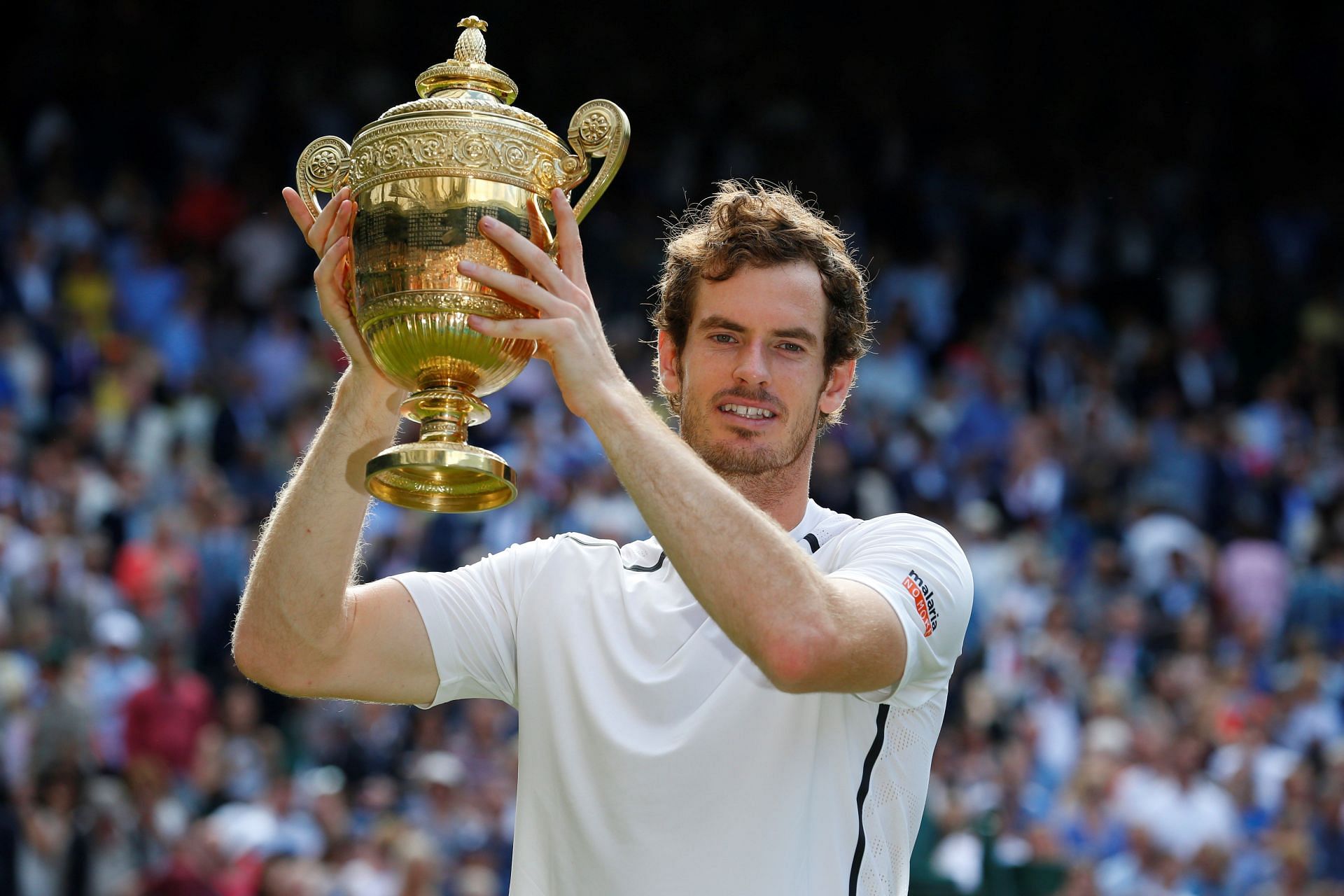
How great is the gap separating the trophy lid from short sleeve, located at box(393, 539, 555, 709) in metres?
0.91

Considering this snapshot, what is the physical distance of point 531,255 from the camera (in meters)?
3.17

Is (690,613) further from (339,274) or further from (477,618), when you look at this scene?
(339,274)

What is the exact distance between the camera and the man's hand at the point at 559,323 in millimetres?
3047

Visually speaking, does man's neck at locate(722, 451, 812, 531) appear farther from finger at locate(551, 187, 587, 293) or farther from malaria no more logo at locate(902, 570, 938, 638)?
finger at locate(551, 187, 587, 293)

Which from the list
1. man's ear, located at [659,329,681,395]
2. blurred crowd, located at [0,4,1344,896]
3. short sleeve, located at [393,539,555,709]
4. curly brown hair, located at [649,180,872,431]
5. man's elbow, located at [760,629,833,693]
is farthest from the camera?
blurred crowd, located at [0,4,1344,896]

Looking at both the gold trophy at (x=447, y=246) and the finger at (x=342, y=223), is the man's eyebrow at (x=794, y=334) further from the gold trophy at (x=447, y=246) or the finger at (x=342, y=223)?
the finger at (x=342, y=223)

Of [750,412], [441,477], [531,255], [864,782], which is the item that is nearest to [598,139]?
[531,255]

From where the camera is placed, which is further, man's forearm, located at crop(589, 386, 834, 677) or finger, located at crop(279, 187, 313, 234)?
finger, located at crop(279, 187, 313, 234)

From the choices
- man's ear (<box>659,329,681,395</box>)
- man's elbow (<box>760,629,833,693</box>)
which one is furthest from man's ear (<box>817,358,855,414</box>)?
man's elbow (<box>760,629,833,693</box>)

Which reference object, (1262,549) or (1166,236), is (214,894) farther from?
(1166,236)

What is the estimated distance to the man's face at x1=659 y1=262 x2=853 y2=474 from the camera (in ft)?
11.8

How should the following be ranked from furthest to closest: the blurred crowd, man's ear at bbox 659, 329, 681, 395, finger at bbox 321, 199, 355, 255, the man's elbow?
the blurred crowd < man's ear at bbox 659, 329, 681, 395 < finger at bbox 321, 199, 355, 255 < the man's elbow

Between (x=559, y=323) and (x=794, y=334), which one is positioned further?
(x=794, y=334)

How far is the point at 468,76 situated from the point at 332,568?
995mm
